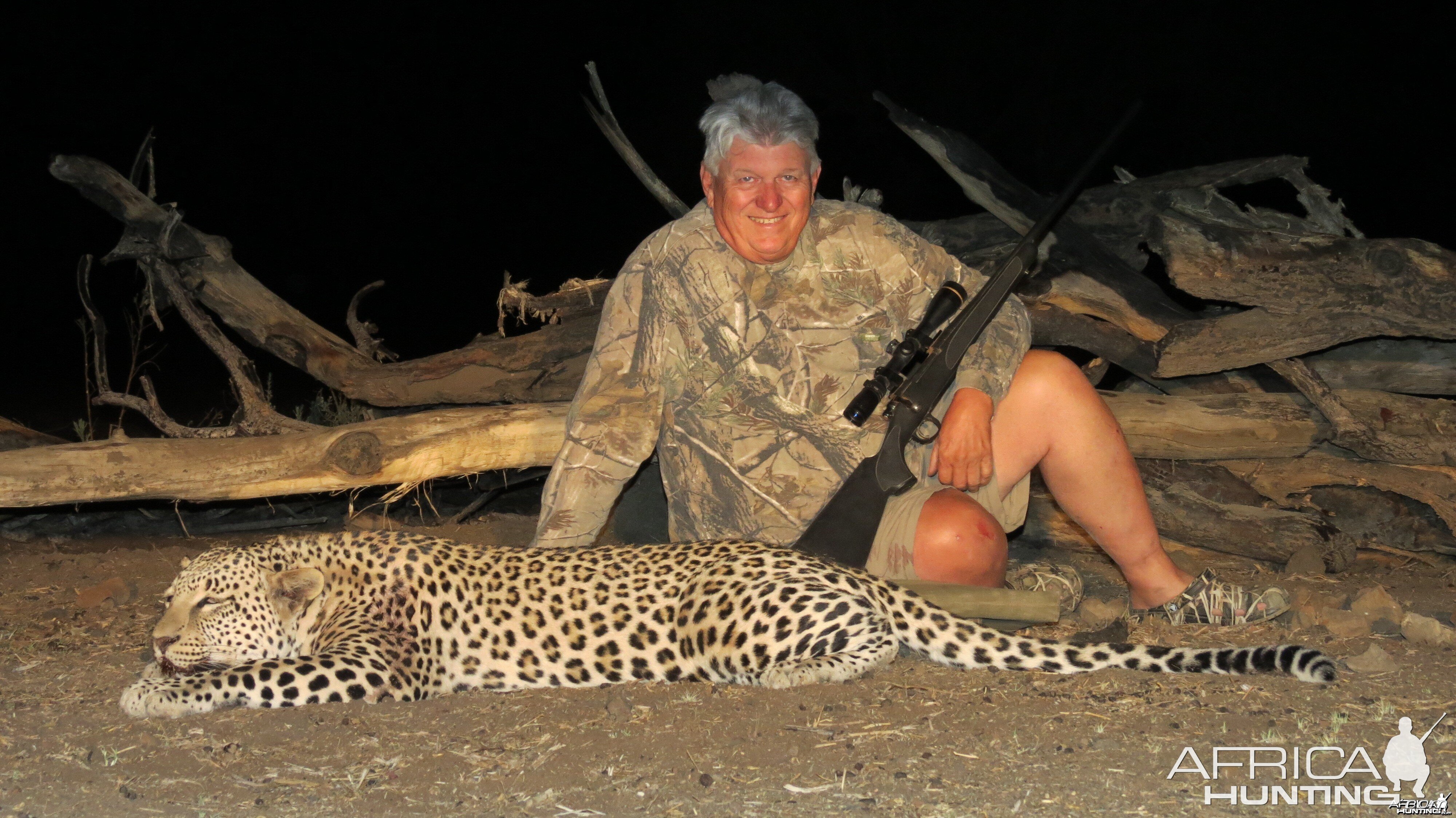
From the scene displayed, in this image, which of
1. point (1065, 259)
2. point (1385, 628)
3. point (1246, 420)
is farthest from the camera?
point (1065, 259)

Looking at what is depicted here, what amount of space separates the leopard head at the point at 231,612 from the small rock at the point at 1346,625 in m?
3.44

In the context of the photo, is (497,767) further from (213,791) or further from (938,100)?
(938,100)

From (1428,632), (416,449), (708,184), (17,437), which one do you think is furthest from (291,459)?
(1428,632)

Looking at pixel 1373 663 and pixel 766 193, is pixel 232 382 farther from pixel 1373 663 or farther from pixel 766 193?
pixel 1373 663

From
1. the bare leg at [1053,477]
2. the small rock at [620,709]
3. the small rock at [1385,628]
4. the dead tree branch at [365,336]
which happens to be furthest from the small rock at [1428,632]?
the dead tree branch at [365,336]

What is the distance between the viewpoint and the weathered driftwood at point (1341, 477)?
5387 mm

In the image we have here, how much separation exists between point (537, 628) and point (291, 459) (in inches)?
75.3

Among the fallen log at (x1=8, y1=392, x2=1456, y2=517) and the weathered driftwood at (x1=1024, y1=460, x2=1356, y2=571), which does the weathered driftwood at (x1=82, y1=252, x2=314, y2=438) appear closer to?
the fallen log at (x1=8, y1=392, x2=1456, y2=517)

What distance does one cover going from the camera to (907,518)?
418 centimetres

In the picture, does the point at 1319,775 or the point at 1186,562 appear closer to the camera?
the point at 1319,775

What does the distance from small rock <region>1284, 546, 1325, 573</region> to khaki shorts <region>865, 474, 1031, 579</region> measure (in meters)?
1.80

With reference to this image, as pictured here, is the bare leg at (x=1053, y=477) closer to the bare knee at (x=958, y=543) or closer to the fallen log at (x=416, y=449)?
the bare knee at (x=958, y=543)

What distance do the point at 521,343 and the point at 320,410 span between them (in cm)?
189

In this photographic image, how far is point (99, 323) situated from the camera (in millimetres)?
6160
